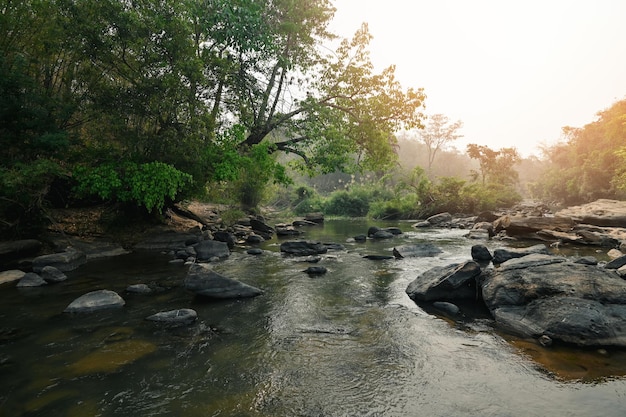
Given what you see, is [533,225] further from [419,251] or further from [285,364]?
[285,364]

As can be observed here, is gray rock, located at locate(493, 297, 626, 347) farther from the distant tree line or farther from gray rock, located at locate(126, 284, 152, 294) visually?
the distant tree line

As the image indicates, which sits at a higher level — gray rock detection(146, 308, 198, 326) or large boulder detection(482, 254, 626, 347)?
large boulder detection(482, 254, 626, 347)

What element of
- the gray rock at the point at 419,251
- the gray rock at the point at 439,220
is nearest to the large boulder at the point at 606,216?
the gray rock at the point at 439,220

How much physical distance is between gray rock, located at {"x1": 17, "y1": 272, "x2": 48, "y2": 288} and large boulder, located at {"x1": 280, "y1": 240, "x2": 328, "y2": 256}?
7.24m

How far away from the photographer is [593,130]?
4178 centimetres

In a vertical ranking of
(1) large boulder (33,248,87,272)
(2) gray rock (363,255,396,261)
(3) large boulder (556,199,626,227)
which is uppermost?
(3) large boulder (556,199,626,227)

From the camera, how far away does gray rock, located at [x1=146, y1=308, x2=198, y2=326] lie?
19.6ft

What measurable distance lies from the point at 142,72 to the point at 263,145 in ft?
17.5

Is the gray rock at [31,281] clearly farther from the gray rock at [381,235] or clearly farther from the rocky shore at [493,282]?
the gray rock at [381,235]

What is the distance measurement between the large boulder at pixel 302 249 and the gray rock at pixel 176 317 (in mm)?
7030

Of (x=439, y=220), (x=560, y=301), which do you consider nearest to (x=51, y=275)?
(x=560, y=301)

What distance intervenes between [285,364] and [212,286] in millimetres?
3321

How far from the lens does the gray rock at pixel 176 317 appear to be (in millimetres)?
5973

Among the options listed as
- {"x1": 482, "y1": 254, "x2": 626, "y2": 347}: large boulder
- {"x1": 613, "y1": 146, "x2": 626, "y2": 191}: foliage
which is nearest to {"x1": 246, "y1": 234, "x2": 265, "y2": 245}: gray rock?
{"x1": 482, "y1": 254, "x2": 626, "y2": 347}: large boulder
